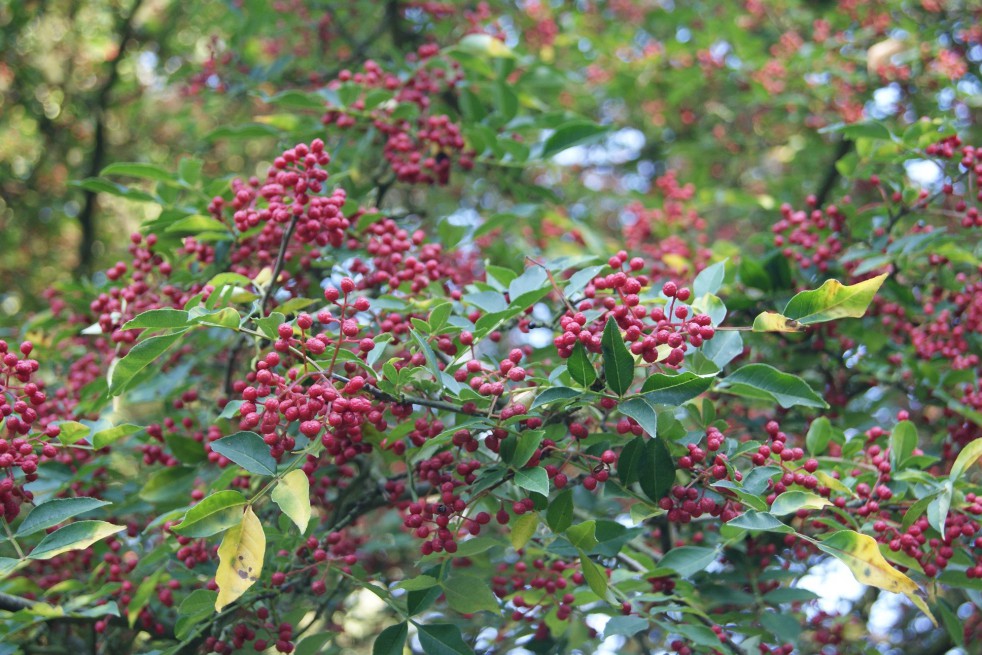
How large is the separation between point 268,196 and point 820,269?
6.37 ft

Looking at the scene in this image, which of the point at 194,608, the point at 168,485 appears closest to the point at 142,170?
the point at 168,485

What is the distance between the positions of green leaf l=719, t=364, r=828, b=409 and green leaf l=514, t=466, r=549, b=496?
584 millimetres

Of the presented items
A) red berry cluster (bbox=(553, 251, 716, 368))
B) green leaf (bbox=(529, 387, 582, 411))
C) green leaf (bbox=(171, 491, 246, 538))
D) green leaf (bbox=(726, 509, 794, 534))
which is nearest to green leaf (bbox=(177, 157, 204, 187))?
green leaf (bbox=(171, 491, 246, 538))

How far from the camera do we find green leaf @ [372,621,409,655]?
6.82 feet

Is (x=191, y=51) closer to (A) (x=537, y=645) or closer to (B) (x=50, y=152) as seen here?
(B) (x=50, y=152)

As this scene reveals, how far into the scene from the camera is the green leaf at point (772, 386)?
79.3 inches

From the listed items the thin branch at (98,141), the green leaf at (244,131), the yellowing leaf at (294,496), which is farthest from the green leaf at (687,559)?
the thin branch at (98,141)

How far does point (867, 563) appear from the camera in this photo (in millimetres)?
1791

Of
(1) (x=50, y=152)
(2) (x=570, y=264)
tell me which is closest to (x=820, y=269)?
(2) (x=570, y=264)

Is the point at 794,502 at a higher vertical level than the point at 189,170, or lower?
lower

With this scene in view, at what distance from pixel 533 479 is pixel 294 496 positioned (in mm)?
510

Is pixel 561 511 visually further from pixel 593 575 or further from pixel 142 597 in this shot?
pixel 142 597

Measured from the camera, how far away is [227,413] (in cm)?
199

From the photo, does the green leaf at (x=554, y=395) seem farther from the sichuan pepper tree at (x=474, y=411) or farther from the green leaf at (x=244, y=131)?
the green leaf at (x=244, y=131)
